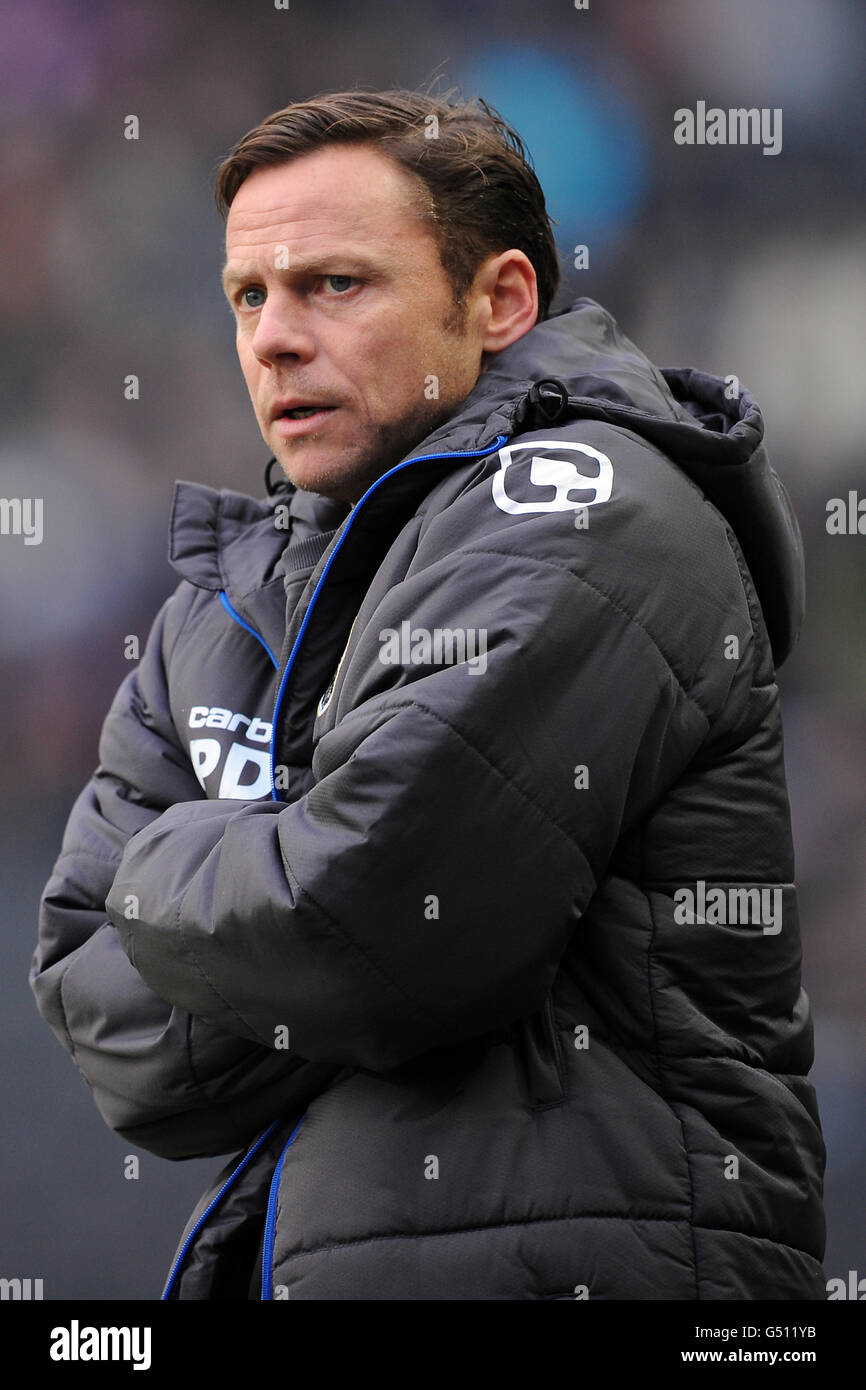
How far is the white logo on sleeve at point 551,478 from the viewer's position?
3.04 feet

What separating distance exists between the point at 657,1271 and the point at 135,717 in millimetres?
669

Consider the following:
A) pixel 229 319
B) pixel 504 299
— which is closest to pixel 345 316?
pixel 504 299

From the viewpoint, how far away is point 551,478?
944mm

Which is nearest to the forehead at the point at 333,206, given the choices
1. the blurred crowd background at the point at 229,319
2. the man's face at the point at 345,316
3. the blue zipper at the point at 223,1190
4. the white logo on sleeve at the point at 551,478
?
the man's face at the point at 345,316

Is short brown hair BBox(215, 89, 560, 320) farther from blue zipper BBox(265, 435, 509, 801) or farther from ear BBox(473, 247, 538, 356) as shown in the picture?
blue zipper BBox(265, 435, 509, 801)

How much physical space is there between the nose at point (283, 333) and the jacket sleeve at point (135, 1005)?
288 millimetres

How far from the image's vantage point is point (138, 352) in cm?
232

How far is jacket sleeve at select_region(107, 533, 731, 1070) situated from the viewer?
33.1 inches

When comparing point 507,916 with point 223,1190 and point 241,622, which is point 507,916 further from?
point 241,622

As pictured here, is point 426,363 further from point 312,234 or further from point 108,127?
point 108,127

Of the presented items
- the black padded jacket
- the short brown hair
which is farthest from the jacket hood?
the short brown hair

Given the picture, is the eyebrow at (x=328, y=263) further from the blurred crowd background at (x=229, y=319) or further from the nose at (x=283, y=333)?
the blurred crowd background at (x=229, y=319)
